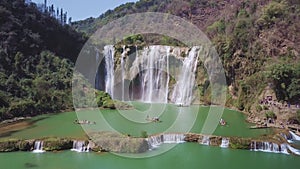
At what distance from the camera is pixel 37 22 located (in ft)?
91.8

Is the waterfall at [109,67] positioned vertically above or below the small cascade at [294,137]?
above

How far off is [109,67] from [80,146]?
15890 mm

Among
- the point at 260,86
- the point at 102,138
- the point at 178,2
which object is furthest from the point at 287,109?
the point at 178,2

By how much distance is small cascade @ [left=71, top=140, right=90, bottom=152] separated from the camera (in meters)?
11.9

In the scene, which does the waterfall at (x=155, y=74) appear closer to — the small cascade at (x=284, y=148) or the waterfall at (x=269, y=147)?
the waterfall at (x=269, y=147)

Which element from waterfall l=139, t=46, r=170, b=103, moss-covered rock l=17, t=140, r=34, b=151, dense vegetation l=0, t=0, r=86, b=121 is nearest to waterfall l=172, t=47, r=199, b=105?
waterfall l=139, t=46, r=170, b=103

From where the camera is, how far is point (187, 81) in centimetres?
2411

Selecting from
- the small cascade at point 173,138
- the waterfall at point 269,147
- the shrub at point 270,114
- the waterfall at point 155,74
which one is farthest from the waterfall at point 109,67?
the waterfall at point 269,147

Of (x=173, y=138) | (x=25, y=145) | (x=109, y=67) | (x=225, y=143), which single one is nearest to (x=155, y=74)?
(x=109, y=67)

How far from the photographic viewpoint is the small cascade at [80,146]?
39.1 feet

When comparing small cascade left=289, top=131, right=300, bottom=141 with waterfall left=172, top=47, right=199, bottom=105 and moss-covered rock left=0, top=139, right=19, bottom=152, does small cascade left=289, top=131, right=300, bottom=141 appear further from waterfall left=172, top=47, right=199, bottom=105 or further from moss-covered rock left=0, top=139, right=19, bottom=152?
moss-covered rock left=0, top=139, right=19, bottom=152

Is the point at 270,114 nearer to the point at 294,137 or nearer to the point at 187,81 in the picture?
the point at 294,137

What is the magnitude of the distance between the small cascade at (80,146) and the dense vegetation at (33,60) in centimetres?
720

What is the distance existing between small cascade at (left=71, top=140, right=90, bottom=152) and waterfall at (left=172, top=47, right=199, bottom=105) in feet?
40.6
